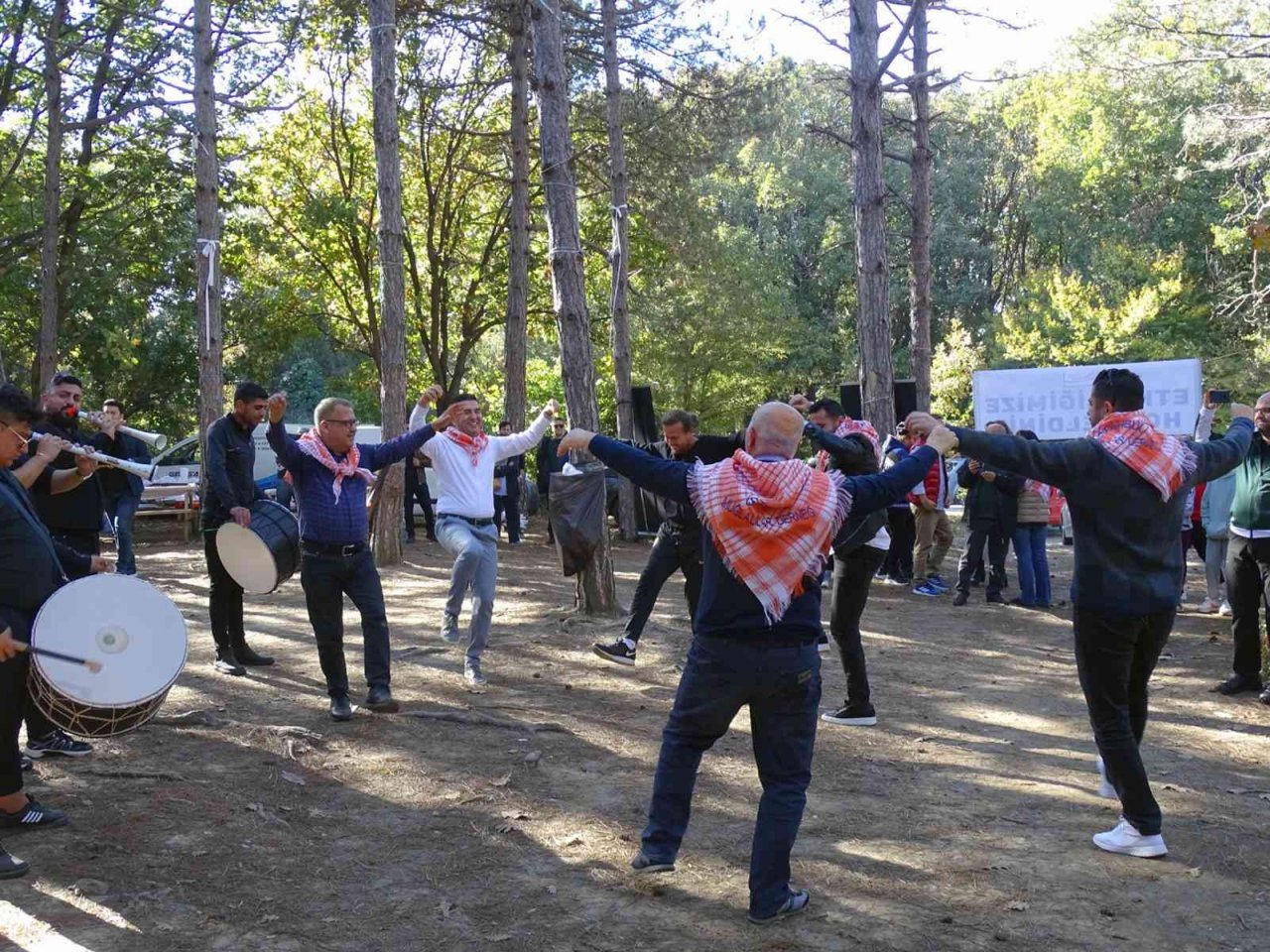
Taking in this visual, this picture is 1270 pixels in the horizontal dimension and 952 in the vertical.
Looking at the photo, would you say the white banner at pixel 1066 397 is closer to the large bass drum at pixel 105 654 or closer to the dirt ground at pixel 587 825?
the dirt ground at pixel 587 825

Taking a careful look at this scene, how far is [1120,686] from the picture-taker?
16.2 feet

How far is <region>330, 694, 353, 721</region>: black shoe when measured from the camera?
701 centimetres

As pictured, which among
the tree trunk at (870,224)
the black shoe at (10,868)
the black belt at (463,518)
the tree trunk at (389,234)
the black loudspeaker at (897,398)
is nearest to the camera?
the black shoe at (10,868)

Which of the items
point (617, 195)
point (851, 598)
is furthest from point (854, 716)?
point (617, 195)

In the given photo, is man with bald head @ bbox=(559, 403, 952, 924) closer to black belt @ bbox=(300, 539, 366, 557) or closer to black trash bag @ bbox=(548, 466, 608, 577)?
black belt @ bbox=(300, 539, 366, 557)

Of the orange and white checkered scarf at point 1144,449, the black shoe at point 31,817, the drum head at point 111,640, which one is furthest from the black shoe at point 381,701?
the orange and white checkered scarf at point 1144,449

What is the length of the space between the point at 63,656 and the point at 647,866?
248cm

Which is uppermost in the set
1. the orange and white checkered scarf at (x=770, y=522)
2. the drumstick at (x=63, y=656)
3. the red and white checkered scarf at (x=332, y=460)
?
the red and white checkered scarf at (x=332, y=460)

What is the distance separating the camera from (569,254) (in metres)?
10.3

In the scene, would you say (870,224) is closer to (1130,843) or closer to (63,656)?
(1130,843)

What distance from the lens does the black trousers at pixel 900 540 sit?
46.2 ft

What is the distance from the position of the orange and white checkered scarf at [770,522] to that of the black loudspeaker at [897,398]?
1006 cm

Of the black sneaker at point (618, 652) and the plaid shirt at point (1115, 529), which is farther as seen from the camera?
the black sneaker at point (618, 652)

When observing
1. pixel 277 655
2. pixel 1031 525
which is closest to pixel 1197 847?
pixel 277 655
